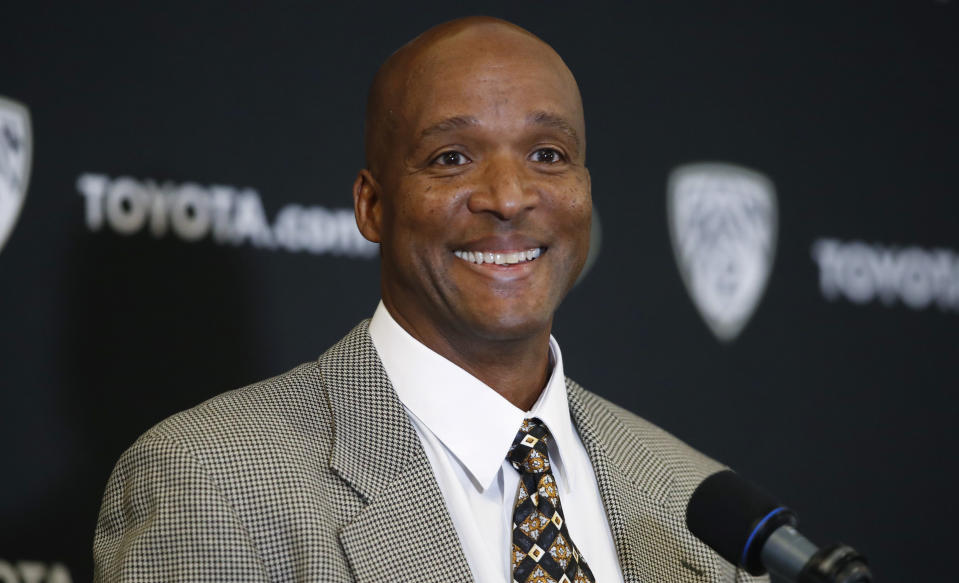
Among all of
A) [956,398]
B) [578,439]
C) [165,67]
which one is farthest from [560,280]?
[956,398]

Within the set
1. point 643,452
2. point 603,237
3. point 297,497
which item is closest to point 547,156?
point 643,452

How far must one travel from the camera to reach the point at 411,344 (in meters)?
1.80

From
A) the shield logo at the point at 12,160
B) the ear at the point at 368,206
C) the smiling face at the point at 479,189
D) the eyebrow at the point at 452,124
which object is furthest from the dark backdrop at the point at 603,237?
the eyebrow at the point at 452,124

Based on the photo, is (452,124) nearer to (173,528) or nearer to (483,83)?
(483,83)

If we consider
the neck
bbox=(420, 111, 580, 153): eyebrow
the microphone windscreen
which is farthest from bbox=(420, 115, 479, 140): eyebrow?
the microphone windscreen

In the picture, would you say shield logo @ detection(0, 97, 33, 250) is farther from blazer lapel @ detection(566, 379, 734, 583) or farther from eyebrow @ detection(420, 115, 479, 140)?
blazer lapel @ detection(566, 379, 734, 583)

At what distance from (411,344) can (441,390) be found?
0.09 meters

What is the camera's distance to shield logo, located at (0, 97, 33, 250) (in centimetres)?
203

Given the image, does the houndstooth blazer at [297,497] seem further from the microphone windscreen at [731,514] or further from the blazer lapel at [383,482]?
the microphone windscreen at [731,514]

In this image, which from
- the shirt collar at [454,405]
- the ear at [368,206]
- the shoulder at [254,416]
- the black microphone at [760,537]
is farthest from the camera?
the ear at [368,206]

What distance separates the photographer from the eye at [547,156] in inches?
71.5

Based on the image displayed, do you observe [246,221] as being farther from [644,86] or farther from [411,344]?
[644,86]

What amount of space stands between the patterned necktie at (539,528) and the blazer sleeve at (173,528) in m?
0.38

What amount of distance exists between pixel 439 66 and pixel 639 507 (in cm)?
81
